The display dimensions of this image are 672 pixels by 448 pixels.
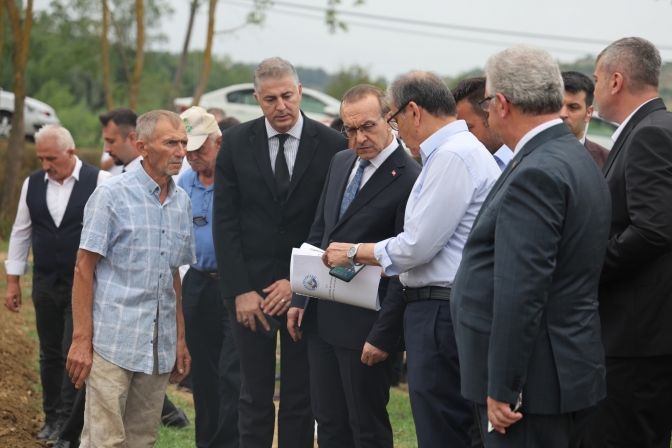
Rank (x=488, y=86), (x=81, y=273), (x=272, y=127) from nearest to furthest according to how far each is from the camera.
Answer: (x=488, y=86) < (x=81, y=273) < (x=272, y=127)

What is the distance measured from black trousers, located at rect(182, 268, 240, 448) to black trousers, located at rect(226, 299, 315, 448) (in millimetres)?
687

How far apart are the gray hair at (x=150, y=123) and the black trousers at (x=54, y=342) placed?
2.03 meters

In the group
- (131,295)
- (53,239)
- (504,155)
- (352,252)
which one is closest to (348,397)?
(352,252)

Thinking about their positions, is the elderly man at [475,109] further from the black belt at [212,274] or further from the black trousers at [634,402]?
the black belt at [212,274]

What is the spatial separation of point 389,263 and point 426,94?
32.7 inches

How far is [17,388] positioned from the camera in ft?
21.9

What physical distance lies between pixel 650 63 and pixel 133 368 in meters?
2.98

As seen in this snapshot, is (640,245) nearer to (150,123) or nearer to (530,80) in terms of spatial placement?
(530,80)

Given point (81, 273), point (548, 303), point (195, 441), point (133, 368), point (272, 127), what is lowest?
point (195, 441)

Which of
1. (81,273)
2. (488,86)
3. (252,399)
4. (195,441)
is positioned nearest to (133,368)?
(81,273)

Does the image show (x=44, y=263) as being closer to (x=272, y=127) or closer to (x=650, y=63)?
(x=272, y=127)

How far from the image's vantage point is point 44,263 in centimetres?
573

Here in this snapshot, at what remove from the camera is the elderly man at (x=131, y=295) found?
3.95 metres

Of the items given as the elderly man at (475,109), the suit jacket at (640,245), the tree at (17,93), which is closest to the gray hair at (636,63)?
the suit jacket at (640,245)
